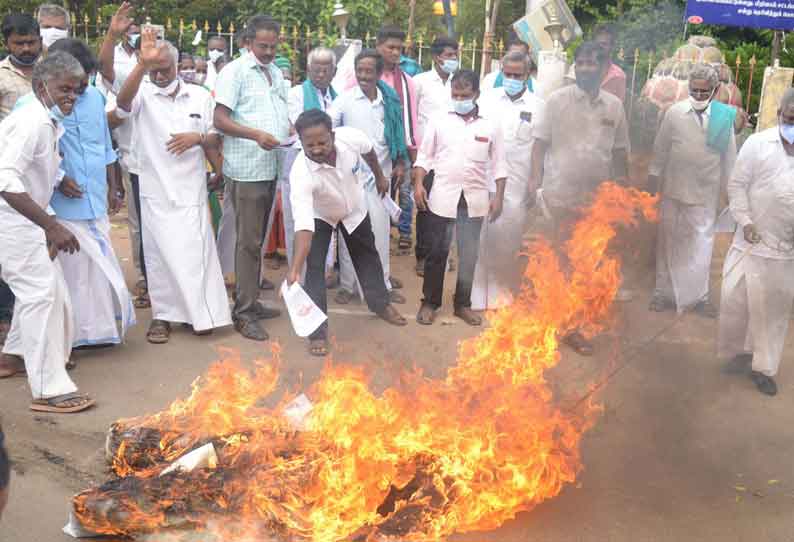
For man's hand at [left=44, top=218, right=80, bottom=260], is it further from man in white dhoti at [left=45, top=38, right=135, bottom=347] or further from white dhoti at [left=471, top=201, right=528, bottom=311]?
white dhoti at [left=471, top=201, right=528, bottom=311]

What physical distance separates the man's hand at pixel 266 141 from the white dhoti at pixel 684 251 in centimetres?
375

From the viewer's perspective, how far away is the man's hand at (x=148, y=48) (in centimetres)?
596

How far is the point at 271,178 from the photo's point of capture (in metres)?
6.71

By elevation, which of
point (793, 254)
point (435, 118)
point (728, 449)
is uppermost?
point (435, 118)

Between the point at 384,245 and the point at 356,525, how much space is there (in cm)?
398

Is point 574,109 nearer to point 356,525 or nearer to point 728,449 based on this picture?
point 728,449

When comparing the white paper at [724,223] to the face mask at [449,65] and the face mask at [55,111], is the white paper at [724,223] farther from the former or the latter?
the face mask at [55,111]

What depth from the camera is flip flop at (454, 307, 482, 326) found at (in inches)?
284

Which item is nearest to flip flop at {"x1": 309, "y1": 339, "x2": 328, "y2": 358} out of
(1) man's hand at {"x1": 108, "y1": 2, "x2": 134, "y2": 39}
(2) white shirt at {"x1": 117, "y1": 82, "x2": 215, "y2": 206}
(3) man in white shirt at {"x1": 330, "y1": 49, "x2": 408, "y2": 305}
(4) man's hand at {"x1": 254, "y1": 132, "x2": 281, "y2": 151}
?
(3) man in white shirt at {"x1": 330, "y1": 49, "x2": 408, "y2": 305}

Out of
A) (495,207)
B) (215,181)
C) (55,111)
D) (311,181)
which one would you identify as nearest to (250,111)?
(215,181)

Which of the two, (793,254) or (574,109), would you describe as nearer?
(793,254)

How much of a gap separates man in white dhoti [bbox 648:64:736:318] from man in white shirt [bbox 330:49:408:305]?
2.42 meters

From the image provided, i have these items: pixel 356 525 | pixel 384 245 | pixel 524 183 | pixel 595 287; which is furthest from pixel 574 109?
pixel 356 525

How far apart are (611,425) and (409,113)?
3996 millimetres
